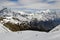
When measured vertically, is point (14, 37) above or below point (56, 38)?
below

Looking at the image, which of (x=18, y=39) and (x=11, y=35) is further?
(x=11, y=35)

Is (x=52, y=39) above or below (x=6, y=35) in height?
above

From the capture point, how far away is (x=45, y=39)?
3.54 metres

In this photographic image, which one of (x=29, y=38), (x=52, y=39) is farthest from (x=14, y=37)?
(x=52, y=39)

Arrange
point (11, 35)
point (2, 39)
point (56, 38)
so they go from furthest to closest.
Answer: point (11, 35) → point (2, 39) → point (56, 38)

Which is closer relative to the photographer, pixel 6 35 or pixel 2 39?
pixel 2 39

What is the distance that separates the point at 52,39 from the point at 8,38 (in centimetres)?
115

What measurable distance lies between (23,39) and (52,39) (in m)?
0.72

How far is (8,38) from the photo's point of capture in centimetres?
405

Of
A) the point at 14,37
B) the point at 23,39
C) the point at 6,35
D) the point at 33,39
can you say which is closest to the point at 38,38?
the point at 33,39

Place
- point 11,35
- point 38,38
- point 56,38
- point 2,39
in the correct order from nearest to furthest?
point 56,38 < point 38,38 < point 2,39 < point 11,35

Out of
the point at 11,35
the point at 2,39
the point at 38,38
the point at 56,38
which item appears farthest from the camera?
the point at 11,35

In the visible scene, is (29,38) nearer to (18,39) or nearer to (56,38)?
(18,39)

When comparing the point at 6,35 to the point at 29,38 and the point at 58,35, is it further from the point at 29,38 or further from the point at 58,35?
the point at 58,35
